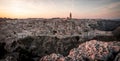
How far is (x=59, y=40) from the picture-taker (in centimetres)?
2122

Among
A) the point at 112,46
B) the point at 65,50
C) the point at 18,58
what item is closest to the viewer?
the point at 112,46

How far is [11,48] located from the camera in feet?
69.2

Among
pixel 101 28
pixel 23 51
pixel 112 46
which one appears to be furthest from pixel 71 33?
pixel 112 46

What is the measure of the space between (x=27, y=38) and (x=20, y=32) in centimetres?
186

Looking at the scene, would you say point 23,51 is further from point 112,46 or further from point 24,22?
point 112,46

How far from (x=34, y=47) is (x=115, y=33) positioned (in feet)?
29.0

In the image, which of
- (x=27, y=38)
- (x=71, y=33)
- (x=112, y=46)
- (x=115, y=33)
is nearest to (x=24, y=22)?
(x=27, y=38)

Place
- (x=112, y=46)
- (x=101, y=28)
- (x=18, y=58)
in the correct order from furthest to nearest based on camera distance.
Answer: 1. (x=101, y=28)
2. (x=18, y=58)
3. (x=112, y=46)

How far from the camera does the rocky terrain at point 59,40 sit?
16031 millimetres

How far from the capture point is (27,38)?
71.6 feet

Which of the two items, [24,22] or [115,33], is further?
[24,22]

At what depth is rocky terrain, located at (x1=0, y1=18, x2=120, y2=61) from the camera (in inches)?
631

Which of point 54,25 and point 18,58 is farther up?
point 54,25

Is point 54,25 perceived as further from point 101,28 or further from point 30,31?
point 101,28
